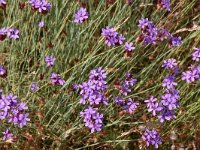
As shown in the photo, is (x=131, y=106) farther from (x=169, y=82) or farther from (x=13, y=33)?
(x=13, y=33)

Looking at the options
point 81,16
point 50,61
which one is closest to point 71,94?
point 50,61

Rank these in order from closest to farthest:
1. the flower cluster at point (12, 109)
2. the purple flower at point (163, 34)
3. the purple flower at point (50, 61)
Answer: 1. the flower cluster at point (12, 109)
2. the purple flower at point (50, 61)
3. the purple flower at point (163, 34)

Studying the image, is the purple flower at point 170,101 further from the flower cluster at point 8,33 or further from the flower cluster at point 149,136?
the flower cluster at point 8,33

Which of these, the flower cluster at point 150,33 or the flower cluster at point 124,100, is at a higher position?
the flower cluster at point 150,33

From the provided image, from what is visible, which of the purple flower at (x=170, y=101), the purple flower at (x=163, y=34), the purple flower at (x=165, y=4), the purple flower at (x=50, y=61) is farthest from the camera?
the purple flower at (x=165, y=4)

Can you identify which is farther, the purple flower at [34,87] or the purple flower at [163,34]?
the purple flower at [163,34]

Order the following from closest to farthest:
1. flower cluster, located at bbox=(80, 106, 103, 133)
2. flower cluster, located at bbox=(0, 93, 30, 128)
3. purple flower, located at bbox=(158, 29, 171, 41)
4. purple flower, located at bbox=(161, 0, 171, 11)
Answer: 1. flower cluster, located at bbox=(0, 93, 30, 128)
2. flower cluster, located at bbox=(80, 106, 103, 133)
3. purple flower, located at bbox=(158, 29, 171, 41)
4. purple flower, located at bbox=(161, 0, 171, 11)

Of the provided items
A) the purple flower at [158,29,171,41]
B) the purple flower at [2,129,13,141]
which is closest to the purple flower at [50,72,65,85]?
the purple flower at [2,129,13,141]

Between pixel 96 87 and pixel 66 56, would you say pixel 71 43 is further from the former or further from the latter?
pixel 96 87

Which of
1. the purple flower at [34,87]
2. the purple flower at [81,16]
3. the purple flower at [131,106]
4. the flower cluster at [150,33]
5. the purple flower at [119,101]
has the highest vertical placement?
the purple flower at [81,16]

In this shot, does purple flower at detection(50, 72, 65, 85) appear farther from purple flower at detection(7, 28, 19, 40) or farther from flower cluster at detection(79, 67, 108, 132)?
purple flower at detection(7, 28, 19, 40)

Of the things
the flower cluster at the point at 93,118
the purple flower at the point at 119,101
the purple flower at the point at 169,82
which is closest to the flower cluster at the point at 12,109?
the flower cluster at the point at 93,118
